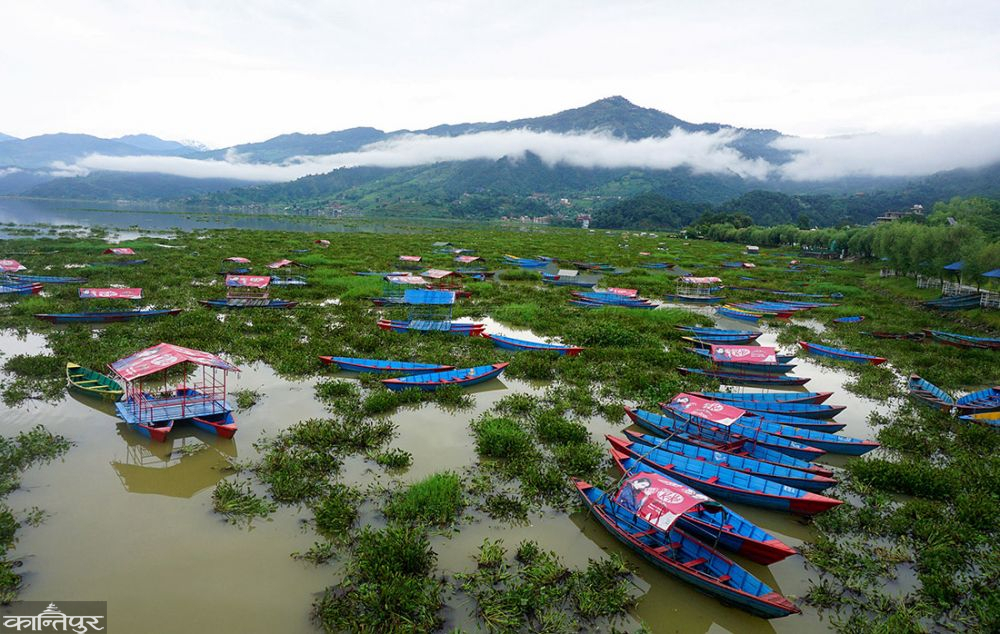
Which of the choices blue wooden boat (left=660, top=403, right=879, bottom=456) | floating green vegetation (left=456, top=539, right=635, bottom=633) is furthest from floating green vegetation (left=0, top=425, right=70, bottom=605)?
blue wooden boat (left=660, top=403, right=879, bottom=456)

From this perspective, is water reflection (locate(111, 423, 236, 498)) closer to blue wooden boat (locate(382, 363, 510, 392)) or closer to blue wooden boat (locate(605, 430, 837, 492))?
blue wooden boat (locate(382, 363, 510, 392))

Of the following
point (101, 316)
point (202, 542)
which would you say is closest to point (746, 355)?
point (202, 542)

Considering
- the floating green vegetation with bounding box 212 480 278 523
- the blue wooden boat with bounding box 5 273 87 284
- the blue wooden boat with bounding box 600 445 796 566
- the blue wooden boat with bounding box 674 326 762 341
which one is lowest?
the floating green vegetation with bounding box 212 480 278 523

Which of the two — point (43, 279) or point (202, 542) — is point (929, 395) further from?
point (43, 279)

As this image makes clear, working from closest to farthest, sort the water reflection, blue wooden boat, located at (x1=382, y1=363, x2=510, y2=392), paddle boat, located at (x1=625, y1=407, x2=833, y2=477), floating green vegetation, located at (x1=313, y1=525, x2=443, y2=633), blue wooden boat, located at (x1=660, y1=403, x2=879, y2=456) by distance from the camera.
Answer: floating green vegetation, located at (x1=313, y1=525, x2=443, y2=633) < the water reflection < paddle boat, located at (x1=625, y1=407, x2=833, y2=477) < blue wooden boat, located at (x1=660, y1=403, x2=879, y2=456) < blue wooden boat, located at (x1=382, y1=363, x2=510, y2=392)

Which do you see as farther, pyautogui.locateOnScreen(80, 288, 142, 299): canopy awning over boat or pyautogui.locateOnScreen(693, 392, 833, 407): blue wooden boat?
pyautogui.locateOnScreen(80, 288, 142, 299): canopy awning over boat

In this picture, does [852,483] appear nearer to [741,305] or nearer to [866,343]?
[866,343]
